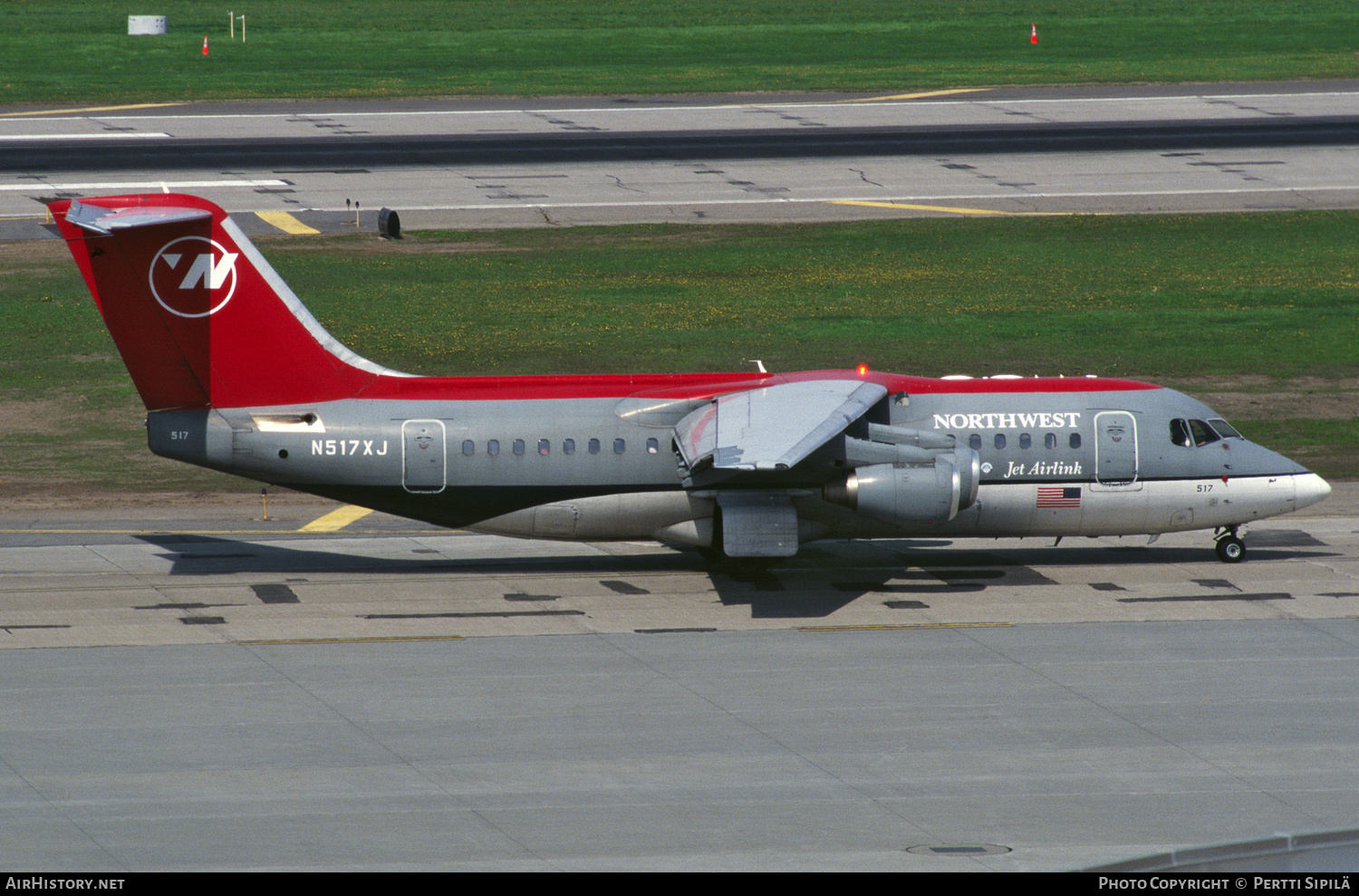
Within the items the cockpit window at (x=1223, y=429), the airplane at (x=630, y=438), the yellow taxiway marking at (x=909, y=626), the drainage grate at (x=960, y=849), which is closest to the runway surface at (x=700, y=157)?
the airplane at (x=630, y=438)

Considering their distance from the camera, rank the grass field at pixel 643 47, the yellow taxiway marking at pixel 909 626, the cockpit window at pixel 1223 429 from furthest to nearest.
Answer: the grass field at pixel 643 47 < the cockpit window at pixel 1223 429 < the yellow taxiway marking at pixel 909 626

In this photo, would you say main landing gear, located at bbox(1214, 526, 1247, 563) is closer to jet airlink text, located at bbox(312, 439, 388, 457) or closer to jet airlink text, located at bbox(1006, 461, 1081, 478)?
jet airlink text, located at bbox(1006, 461, 1081, 478)

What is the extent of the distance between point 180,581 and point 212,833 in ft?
40.4

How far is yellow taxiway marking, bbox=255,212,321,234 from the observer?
6072 centimetres

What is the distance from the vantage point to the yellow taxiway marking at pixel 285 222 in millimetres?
60719

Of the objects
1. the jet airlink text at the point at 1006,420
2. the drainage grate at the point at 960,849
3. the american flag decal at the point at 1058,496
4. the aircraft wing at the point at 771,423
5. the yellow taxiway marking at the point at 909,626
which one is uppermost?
the aircraft wing at the point at 771,423

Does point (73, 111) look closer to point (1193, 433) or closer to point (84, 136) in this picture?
point (84, 136)

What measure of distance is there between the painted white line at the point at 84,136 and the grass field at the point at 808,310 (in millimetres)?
16179

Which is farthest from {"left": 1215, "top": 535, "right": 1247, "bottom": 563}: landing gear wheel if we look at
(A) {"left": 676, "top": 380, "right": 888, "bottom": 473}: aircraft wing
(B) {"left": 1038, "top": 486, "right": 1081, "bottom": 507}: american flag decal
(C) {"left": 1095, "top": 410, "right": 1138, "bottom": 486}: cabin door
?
(A) {"left": 676, "top": 380, "right": 888, "bottom": 473}: aircraft wing

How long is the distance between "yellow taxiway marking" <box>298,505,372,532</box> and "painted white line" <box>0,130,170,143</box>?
41.7m

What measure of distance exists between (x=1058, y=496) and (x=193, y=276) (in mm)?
16794

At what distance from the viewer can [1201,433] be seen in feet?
107

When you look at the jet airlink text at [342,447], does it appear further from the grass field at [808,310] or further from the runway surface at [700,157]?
the runway surface at [700,157]
